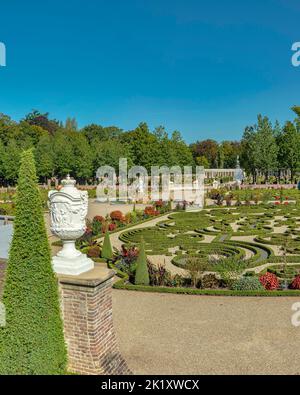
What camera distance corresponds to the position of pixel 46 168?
55812 mm

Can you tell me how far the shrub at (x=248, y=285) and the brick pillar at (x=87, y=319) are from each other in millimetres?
6396

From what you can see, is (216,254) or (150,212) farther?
(150,212)

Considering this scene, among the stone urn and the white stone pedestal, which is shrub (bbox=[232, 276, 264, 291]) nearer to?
the white stone pedestal

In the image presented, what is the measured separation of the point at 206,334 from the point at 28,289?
4.77 metres

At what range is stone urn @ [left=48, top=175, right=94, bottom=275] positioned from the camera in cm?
643

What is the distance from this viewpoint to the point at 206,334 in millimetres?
9164

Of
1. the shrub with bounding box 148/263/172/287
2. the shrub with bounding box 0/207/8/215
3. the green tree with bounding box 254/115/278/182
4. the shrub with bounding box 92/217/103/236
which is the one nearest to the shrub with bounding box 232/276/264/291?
the shrub with bounding box 148/263/172/287

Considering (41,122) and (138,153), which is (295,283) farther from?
(41,122)

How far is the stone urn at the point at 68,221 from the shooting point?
6.43 m

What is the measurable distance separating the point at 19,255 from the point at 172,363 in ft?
12.6

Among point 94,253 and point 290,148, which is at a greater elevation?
point 290,148

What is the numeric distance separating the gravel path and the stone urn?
103 inches

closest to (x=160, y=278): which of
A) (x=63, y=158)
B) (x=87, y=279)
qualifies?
(x=87, y=279)

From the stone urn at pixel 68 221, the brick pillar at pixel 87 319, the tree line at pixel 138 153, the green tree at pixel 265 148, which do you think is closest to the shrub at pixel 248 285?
the brick pillar at pixel 87 319
